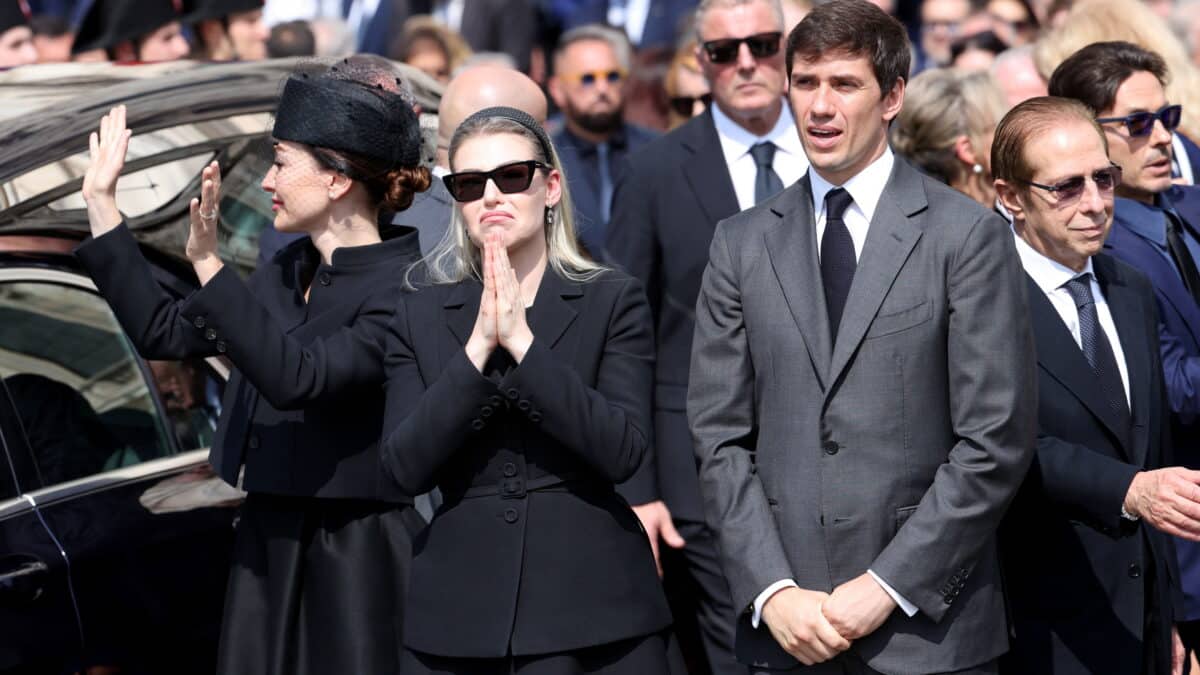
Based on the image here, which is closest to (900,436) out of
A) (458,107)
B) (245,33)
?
(458,107)

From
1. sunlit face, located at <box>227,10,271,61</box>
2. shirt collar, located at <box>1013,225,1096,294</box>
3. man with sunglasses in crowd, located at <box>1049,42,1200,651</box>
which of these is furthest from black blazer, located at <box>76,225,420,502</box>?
sunlit face, located at <box>227,10,271,61</box>

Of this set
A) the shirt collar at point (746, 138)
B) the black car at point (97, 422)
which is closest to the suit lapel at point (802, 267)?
the black car at point (97, 422)

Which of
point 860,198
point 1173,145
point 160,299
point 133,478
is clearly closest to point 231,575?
point 133,478

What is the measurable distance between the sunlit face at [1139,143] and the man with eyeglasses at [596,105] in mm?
3595

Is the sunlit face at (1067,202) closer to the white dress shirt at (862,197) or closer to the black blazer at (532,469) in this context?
the white dress shirt at (862,197)

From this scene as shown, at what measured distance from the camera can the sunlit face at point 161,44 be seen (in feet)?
26.1

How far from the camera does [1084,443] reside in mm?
4289

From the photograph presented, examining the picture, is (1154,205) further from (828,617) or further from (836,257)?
(828,617)

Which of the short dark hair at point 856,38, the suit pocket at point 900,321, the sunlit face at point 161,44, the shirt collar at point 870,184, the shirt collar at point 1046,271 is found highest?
the short dark hair at point 856,38

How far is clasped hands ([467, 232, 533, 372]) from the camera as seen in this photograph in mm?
3945

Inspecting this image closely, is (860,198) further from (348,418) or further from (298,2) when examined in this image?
(298,2)

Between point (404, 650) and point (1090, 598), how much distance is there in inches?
62.8

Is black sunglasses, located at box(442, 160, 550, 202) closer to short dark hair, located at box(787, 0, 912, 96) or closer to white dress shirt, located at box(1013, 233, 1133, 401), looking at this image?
short dark hair, located at box(787, 0, 912, 96)

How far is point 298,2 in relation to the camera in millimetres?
12820
